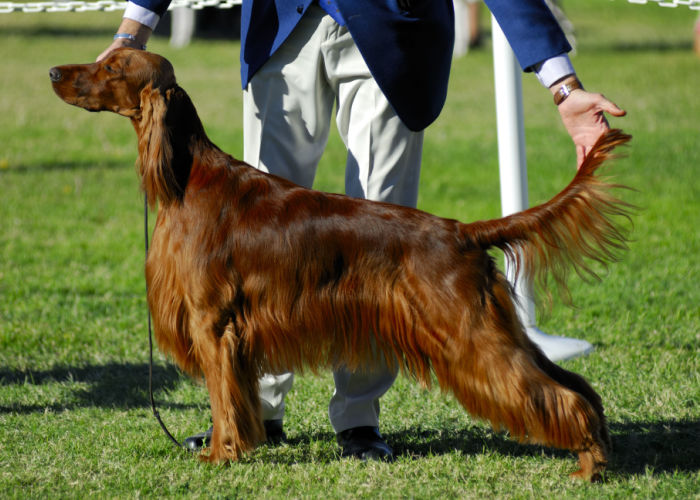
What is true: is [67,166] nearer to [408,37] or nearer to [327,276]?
[408,37]

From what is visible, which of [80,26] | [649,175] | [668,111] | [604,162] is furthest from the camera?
[80,26]

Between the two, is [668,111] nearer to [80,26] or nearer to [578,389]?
[578,389]

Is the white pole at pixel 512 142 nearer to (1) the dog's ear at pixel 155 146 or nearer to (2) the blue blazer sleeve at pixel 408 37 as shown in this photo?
(2) the blue blazer sleeve at pixel 408 37

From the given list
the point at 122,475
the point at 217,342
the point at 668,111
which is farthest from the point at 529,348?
the point at 668,111

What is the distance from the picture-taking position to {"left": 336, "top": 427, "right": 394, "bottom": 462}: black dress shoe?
3.50 metres

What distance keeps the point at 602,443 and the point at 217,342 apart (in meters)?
1.46

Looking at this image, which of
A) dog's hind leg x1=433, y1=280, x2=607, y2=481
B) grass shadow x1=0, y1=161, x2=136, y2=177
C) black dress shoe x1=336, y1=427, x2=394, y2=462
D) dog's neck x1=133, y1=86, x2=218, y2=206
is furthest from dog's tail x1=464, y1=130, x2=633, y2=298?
grass shadow x1=0, y1=161, x2=136, y2=177

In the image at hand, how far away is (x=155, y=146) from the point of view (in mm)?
3146

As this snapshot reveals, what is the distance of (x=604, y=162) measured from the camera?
296cm

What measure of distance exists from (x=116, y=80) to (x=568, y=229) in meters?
1.73

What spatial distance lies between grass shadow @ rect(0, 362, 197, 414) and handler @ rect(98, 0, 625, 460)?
2.47 feet

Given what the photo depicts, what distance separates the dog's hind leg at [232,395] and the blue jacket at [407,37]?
1096 mm

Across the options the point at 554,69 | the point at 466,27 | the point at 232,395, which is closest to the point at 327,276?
the point at 232,395

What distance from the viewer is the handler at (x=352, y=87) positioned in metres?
3.28
